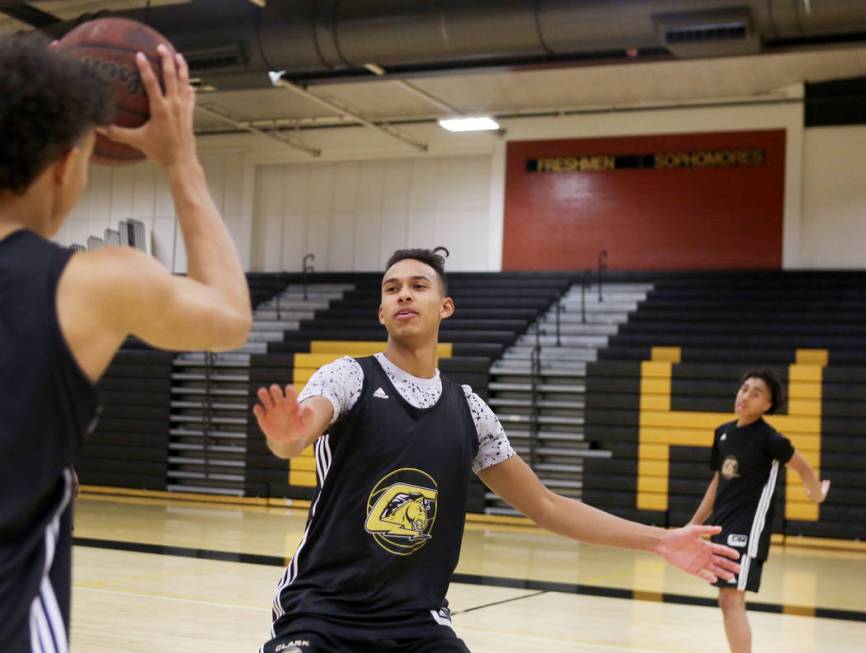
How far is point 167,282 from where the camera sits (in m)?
1.53

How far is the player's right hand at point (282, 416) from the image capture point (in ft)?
7.74

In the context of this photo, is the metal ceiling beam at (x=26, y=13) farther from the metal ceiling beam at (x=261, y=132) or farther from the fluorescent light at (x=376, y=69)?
the metal ceiling beam at (x=261, y=132)

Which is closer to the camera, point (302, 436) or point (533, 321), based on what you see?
point (302, 436)

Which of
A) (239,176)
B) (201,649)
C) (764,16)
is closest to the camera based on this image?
(201,649)

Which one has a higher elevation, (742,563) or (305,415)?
(305,415)

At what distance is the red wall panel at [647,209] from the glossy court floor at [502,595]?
558cm

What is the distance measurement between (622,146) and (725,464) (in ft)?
37.4

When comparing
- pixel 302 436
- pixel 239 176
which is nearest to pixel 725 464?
pixel 302 436

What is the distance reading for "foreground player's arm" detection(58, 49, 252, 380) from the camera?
4.84ft

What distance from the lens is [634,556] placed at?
10.4 meters

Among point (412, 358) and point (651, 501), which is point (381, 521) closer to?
point (412, 358)

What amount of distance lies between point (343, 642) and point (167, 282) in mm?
1418

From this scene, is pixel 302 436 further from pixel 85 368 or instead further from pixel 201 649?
pixel 201 649

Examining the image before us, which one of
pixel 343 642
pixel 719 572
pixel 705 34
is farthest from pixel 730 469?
pixel 705 34
